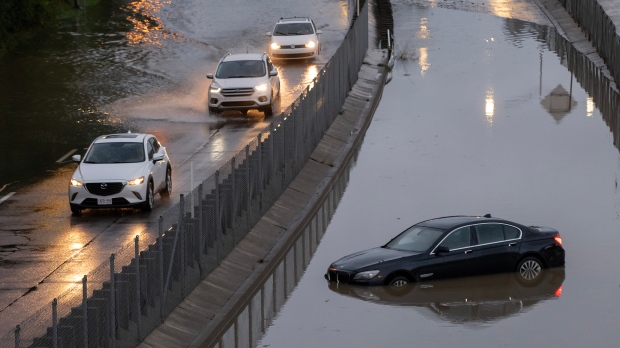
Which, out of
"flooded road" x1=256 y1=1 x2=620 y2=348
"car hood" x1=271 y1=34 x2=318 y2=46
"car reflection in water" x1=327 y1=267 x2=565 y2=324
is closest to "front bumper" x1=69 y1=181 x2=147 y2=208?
"flooded road" x1=256 y1=1 x2=620 y2=348

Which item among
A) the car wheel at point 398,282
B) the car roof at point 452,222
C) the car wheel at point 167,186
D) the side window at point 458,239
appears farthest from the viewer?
the car wheel at point 167,186

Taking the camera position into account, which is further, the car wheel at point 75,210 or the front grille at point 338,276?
the car wheel at point 75,210

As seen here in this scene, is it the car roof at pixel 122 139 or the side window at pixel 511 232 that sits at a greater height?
the car roof at pixel 122 139

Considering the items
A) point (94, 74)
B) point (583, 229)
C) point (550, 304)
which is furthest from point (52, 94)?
point (550, 304)

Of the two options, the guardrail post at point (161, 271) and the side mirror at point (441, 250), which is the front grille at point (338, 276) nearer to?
the side mirror at point (441, 250)

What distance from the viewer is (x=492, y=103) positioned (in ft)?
155

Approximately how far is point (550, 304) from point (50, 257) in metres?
9.26

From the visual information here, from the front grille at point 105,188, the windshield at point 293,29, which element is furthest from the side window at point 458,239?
the windshield at point 293,29

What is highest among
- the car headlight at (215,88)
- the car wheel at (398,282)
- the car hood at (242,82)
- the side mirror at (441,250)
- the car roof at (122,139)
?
the car roof at (122,139)

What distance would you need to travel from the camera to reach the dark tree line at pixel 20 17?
54.4 m

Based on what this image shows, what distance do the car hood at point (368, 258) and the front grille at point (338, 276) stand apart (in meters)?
0.12

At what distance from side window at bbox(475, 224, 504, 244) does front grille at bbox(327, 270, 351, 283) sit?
2.60m

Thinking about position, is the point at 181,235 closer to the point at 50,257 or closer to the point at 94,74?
the point at 50,257

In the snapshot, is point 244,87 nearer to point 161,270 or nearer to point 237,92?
point 237,92
